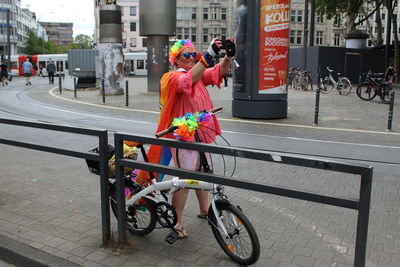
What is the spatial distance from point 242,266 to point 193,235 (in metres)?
0.72

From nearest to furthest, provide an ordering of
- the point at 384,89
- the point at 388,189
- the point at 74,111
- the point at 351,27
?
the point at 388,189 < the point at 74,111 < the point at 384,89 < the point at 351,27

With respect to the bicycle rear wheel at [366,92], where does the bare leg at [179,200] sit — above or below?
below

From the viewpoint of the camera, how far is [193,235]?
150 inches

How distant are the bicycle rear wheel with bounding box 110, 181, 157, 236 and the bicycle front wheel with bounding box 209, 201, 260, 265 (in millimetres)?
620

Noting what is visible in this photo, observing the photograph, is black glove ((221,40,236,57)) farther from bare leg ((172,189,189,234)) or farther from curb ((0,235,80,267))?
curb ((0,235,80,267))

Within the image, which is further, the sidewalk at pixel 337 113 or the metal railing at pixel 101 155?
the sidewalk at pixel 337 113

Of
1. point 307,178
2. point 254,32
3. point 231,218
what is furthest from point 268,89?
point 231,218

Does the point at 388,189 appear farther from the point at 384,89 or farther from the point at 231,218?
the point at 384,89

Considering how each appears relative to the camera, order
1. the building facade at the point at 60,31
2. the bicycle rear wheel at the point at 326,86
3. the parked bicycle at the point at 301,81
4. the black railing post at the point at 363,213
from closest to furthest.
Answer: the black railing post at the point at 363,213 → the bicycle rear wheel at the point at 326,86 → the parked bicycle at the point at 301,81 → the building facade at the point at 60,31

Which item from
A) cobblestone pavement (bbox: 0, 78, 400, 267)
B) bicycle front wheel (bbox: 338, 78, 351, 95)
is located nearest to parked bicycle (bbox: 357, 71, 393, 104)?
bicycle front wheel (bbox: 338, 78, 351, 95)

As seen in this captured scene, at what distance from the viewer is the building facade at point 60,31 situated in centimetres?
19161

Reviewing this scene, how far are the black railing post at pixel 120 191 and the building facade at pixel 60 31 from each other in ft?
662

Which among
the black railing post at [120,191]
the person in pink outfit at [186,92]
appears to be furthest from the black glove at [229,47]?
the black railing post at [120,191]

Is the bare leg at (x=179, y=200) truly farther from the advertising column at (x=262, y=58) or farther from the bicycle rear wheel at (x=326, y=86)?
the bicycle rear wheel at (x=326, y=86)
